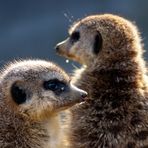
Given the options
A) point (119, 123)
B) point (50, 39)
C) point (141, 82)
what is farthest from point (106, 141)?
point (50, 39)

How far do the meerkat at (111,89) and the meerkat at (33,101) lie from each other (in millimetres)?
261

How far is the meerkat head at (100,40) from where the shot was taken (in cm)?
648

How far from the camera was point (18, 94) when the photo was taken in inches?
236

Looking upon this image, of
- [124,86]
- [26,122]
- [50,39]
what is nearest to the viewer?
[26,122]

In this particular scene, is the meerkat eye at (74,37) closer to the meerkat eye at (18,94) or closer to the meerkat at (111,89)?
the meerkat at (111,89)

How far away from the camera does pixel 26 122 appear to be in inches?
233

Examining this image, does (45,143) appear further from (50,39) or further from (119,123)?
(50,39)

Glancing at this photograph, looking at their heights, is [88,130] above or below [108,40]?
below

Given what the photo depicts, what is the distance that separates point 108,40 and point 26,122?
1057 mm

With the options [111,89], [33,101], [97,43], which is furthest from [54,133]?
[97,43]

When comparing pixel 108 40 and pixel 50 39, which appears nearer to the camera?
pixel 108 40

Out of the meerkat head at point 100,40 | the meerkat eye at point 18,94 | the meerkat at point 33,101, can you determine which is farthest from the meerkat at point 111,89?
the meerkat eye at point 18,94

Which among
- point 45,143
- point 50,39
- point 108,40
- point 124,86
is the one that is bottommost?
point 45,143

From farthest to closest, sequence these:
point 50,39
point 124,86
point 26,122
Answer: point 50,39, point 124,86, point 26,122
